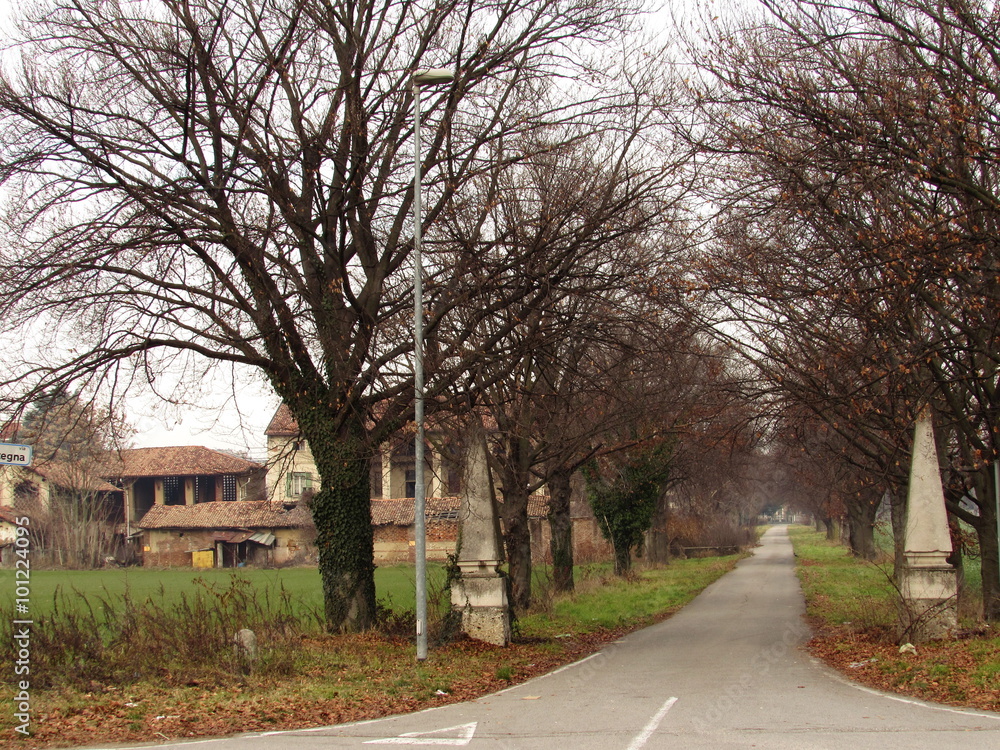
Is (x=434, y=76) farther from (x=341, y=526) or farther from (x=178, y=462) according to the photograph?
(x=178, y=462)

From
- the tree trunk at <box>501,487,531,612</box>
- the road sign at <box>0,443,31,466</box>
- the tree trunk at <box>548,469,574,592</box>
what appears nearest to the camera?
the road sign at <box>0,443,31,466</box>

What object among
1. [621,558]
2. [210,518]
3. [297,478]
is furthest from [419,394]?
[210,518]

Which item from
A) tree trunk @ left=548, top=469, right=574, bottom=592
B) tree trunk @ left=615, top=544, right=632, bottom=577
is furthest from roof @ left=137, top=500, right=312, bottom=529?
tree trunk @ left=548, top=469, right=574, bottom=592

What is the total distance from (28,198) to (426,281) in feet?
20.2

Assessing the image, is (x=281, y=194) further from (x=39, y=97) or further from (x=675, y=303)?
(x=675, y=303)

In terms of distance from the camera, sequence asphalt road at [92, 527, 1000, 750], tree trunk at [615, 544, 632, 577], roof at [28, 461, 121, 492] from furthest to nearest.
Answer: roof at [28, 461, 121, 492] < tree trunk at [615, 544, 632, 577] < asphalt road at [92, 527, 1000, 750]

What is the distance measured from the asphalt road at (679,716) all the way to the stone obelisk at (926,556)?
69.4 inches

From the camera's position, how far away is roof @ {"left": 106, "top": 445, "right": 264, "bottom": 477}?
71.5 m

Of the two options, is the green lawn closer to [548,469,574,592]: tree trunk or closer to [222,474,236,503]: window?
[548,469,574,592]: tree trunk

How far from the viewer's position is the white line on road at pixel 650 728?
785 cm

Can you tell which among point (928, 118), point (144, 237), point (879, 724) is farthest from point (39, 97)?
point (879, 724)

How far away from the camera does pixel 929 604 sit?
14039 mm

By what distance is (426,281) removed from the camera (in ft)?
49.7

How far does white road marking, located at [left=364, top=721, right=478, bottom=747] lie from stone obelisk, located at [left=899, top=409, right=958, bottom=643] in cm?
837
